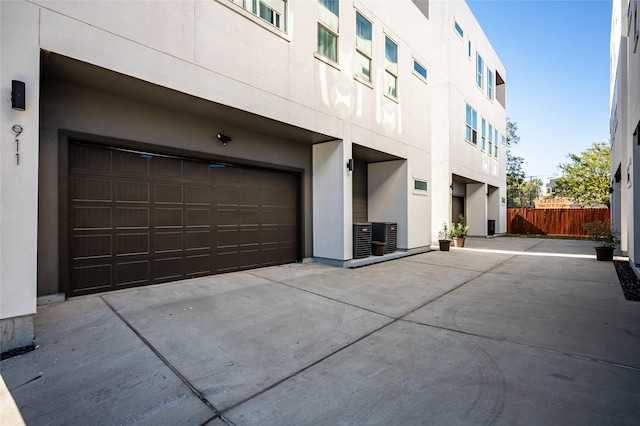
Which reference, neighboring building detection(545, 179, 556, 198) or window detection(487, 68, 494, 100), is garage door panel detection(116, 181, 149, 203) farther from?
neighboring building detection(545, 179, 556, 198)

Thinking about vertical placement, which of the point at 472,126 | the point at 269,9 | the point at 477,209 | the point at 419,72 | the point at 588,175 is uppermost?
the point at 419,72

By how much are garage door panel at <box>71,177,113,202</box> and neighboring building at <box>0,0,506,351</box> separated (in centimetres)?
2

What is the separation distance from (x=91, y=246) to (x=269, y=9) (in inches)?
208

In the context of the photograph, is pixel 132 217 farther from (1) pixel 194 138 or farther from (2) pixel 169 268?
(1) pixel 194 138

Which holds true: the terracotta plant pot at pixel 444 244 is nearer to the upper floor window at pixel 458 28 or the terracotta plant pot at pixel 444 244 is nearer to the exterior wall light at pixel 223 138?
the exterior wall light at pixel 223 138

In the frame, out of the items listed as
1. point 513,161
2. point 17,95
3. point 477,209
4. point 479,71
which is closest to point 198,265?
point 17,95

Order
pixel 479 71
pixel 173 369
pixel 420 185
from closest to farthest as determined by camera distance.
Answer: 1. pixel 173 369
2. pixel 420 185
3. pixel 479 71

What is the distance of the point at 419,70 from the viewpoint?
34.8 ft

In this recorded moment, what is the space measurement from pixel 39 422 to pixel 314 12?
765 centimetres

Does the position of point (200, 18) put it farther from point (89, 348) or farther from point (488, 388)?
point (488, 388)

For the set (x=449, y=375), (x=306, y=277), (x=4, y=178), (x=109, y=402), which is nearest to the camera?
(x=109, y=402)

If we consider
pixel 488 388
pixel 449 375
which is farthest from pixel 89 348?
pixel 488 388

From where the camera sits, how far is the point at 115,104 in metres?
4.85

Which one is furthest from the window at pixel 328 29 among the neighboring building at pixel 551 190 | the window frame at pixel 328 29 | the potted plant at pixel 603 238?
the neighboring building at pixel 551 190
